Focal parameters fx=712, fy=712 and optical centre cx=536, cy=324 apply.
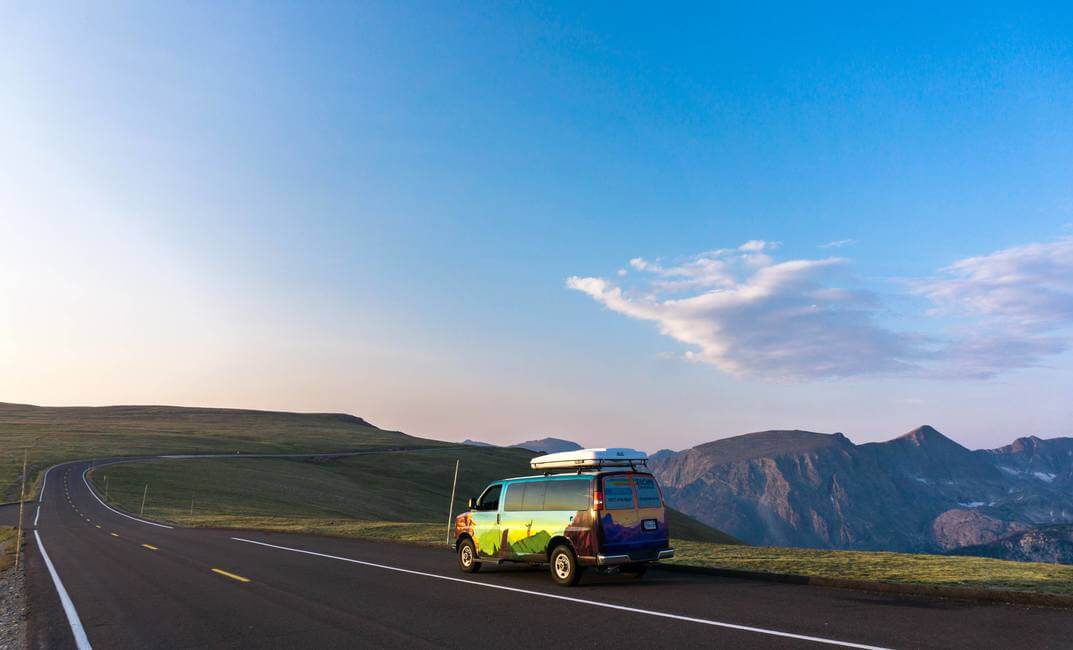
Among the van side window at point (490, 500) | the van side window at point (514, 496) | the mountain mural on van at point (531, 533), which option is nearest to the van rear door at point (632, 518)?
the mountain mural on van at point (531, 533)

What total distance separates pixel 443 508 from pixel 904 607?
66578 mm

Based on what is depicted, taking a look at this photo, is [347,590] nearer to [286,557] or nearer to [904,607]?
[286,557]

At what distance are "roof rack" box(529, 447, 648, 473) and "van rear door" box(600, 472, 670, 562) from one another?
447 mm

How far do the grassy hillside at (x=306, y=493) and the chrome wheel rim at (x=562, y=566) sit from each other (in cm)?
1244

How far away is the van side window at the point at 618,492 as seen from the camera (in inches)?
593

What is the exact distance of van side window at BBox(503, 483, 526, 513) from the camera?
661 inches

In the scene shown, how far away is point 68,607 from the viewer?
14328 millimetres

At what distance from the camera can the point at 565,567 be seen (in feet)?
50.1

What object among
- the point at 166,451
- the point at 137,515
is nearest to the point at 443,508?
the point at 137,515

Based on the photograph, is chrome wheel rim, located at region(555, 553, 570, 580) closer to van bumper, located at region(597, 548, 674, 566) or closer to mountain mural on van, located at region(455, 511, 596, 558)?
mountain mural on van, located at region(455, 511, 596, 558)

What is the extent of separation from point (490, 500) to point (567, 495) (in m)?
3.07

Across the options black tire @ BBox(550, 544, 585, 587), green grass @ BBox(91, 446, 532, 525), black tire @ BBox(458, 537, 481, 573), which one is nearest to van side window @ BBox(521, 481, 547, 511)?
black tire @ BBox(550, 544, 585, 587)

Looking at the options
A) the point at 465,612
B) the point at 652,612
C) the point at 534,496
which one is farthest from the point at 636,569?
the point at 465,612

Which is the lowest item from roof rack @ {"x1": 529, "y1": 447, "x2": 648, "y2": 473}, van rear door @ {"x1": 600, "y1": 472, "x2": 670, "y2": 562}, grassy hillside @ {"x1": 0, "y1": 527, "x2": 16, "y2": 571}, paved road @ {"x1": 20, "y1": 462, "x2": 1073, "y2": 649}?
grassy hillside @ {"x1": 0, "y1": 527, "x2": 16, "y2": 571}
